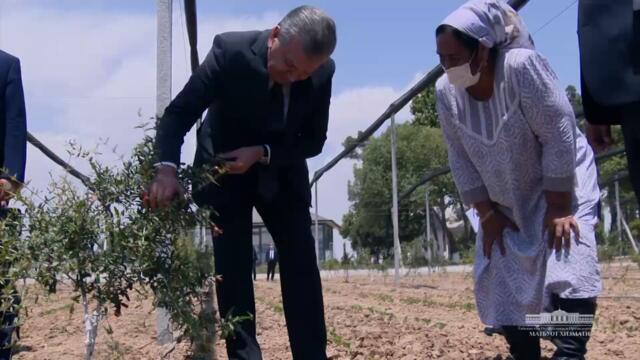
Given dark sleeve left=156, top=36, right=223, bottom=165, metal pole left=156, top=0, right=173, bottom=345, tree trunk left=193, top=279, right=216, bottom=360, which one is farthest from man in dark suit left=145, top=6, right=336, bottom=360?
metal pole left=156, top=0, right=173, bottom=345

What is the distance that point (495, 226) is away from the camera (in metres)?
3.63

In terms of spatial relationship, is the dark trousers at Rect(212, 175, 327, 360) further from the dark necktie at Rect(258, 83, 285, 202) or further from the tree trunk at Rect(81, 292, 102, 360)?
the tree trunk at Rect(81, 292, 102, 360)

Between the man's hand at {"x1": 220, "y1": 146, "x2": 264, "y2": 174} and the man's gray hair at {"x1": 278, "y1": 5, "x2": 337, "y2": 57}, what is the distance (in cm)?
45

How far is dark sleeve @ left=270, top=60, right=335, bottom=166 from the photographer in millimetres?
3689

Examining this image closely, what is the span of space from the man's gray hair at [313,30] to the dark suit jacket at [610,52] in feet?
3.30

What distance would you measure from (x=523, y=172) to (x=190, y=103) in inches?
50.1

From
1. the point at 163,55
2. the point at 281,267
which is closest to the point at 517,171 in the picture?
the point at 281,267

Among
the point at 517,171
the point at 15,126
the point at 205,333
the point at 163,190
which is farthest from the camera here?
the point at 15,126

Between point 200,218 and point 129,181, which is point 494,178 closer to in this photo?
point 200,218

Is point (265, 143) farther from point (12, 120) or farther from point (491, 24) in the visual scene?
point (12, 120)

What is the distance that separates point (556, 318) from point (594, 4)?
1270mm

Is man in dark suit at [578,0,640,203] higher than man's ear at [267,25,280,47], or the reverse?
man's ear at [267,25,280,47]

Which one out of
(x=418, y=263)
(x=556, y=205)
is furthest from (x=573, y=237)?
(x=418, y=263)

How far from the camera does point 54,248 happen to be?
10.0 ft
